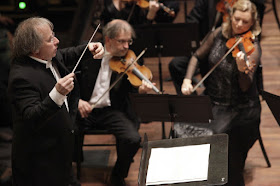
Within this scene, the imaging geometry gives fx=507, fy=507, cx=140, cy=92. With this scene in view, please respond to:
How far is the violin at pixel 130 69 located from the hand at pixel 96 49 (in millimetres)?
668

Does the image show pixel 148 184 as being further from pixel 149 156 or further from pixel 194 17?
pixel 194 17

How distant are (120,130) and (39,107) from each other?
121 centimetres

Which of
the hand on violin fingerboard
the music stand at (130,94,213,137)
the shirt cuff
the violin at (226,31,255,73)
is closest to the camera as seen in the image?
the shirt cuff

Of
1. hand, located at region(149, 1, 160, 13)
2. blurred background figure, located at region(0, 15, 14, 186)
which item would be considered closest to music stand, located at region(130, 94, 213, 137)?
blurred background figure, located at region(0, 15, 14, 186)

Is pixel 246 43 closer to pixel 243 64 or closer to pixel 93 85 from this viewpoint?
pixel 243 64

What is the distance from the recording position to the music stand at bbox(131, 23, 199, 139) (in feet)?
12.1

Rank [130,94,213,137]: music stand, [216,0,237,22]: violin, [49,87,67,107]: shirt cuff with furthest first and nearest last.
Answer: [216,0,237,22]: violin, [130,94,213,137]: music stand, [49,87,67,107]: shirt cuff

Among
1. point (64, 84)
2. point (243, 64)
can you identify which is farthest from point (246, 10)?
point (64, 84)

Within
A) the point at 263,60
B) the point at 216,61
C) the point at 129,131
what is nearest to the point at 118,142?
the point at 129,131

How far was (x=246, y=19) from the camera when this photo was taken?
340 centimetres

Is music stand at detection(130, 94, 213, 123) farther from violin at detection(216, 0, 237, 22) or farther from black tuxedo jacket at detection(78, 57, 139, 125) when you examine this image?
violin at detection(216, 0, 237, 22)

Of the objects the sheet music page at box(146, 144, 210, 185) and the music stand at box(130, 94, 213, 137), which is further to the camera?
the music stand at box(130, 94, 213, 137)

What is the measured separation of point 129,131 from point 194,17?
5.19 ft

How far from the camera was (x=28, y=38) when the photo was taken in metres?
2.53
